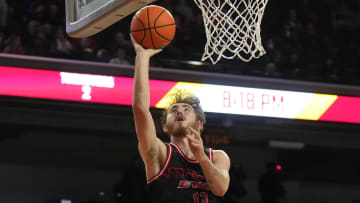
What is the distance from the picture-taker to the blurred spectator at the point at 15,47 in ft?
25.6

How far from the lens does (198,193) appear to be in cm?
335

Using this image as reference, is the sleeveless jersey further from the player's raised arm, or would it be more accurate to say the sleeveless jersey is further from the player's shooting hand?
the player's shooting hand

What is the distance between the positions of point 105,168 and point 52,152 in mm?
710

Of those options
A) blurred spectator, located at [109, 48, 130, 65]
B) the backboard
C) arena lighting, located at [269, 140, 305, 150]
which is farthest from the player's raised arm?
arena lighting, located at [269, 140, 305, 150]

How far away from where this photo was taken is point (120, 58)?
8266 mm

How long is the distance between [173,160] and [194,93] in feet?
14.6

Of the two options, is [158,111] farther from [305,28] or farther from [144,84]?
[144,84]

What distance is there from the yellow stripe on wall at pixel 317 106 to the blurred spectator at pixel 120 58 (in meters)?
2.27

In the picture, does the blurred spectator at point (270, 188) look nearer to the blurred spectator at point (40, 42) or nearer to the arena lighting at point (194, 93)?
the arena lighting at point (194, 93)

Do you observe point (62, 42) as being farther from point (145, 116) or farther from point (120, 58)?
point (145, 116)

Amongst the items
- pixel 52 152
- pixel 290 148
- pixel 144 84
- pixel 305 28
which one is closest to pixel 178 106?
pixel 144 84

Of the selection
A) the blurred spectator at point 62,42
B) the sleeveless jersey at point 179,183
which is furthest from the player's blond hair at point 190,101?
the blurred spectator at point 62,42

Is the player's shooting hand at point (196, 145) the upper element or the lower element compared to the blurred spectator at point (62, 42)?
lower

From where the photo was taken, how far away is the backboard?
4.04m
